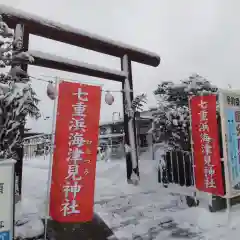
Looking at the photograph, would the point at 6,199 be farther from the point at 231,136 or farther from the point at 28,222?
the point at 231,136

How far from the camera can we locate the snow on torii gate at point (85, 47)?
20.7ft

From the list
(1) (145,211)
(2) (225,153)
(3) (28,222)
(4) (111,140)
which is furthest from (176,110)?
(3) (28,222)

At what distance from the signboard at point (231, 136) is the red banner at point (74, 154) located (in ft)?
8.29

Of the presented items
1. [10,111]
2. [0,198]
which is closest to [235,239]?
[0,198]

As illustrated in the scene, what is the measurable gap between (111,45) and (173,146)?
10.7ft

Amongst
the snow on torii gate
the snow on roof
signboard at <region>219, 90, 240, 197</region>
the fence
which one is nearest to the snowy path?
the fence

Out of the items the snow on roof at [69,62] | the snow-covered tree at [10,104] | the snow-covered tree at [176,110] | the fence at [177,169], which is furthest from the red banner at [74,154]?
the snow-covered tree at [176,110]

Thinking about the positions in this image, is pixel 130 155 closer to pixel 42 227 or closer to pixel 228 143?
pixel 228 143

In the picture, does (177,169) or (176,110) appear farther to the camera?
(176,110)

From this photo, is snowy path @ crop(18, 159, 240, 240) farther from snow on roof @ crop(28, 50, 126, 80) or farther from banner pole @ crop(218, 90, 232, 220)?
snow on roof @ crop(28, 50, 126, 80)

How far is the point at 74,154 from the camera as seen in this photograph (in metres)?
4.05

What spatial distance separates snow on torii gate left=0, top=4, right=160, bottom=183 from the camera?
20.7 feet

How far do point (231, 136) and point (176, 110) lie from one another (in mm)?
2657

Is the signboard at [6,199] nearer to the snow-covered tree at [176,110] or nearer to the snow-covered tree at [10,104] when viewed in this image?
the snow-covered tree at [10,104]
